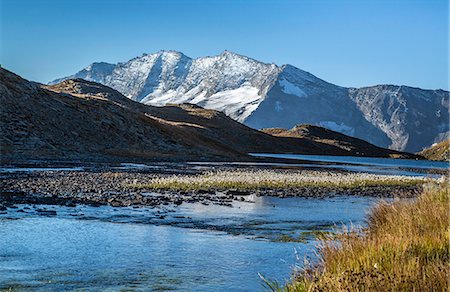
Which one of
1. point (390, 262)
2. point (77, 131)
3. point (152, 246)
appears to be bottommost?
point (152, 246)

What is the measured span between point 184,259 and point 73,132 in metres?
80.8

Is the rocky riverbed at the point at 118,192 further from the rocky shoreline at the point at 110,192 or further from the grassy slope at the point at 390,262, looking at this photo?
the grassy slope at the point at 390,262

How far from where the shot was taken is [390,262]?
36.0 feet

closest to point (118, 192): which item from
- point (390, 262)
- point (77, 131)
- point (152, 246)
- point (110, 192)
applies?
point (110, 192)

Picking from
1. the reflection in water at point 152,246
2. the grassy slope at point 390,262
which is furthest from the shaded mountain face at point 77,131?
the grassy slope at point 390,262

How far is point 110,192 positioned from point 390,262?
26.9 metres

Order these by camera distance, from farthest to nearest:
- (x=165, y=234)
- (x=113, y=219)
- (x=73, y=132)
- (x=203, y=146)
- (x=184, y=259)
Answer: (x=203, y=146) → (x=73, y=132) → (x=113, y=219) → (x=165, y=234) → (x=184, y=259)

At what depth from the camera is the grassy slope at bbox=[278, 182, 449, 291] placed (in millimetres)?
8961

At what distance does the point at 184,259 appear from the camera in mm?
16766

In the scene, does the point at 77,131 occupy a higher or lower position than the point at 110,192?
higher

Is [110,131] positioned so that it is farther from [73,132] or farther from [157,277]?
[157,277]

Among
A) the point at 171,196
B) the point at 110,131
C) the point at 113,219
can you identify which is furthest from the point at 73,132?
the point at 113,219

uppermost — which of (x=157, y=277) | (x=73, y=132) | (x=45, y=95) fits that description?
(x=45, y=95)

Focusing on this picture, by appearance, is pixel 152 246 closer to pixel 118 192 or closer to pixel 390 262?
pixel 390 262
